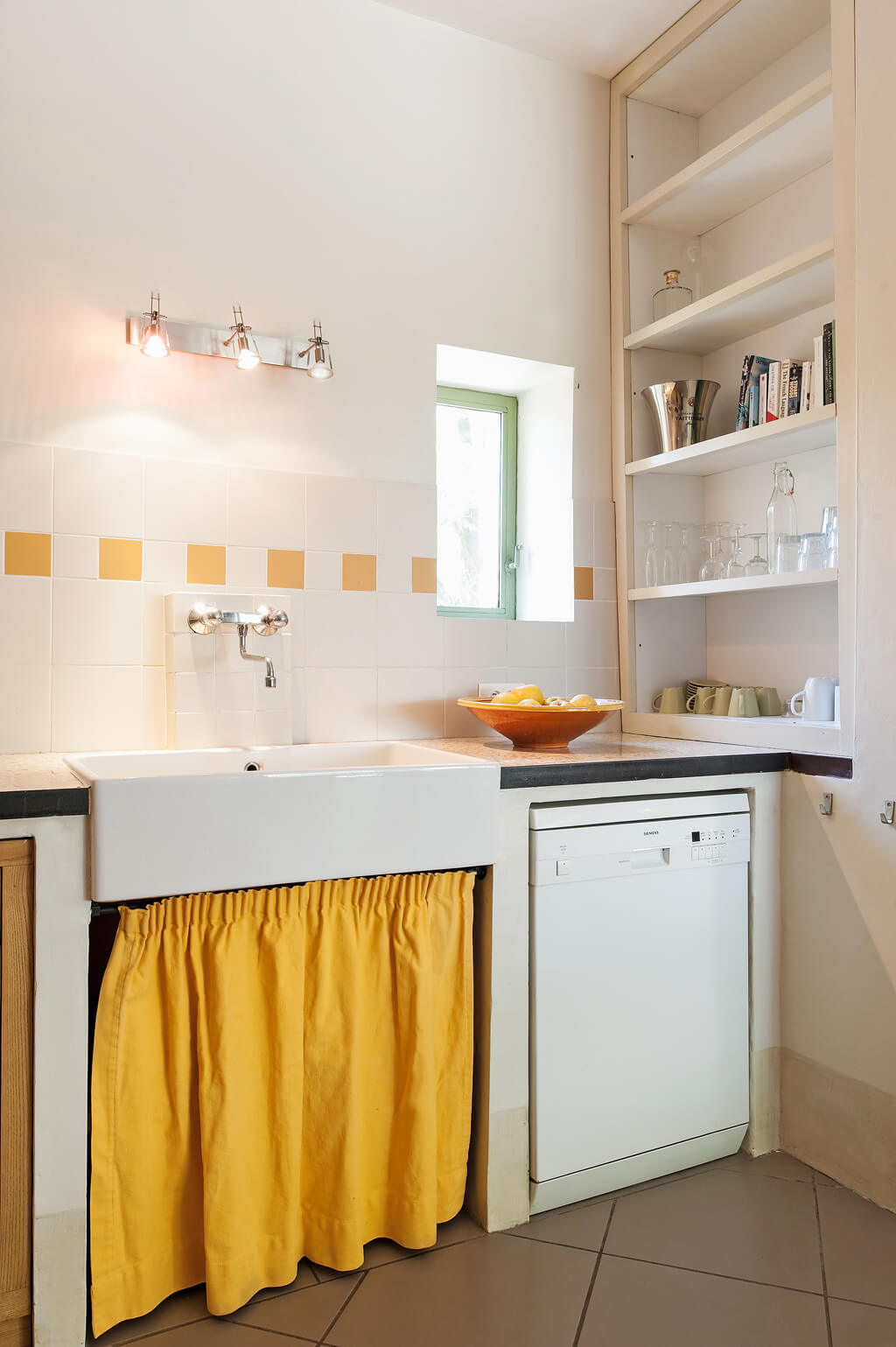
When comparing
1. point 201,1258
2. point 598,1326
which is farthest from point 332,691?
point 598,1326

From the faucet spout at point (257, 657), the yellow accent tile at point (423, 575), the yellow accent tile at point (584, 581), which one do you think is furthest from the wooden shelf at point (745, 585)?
the faucet spout at point (257, 657)

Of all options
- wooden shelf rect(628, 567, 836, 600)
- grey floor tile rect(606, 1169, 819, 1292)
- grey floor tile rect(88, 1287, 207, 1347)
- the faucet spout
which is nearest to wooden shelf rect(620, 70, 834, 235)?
wooden shelf rect(628, 567, 836, 600)

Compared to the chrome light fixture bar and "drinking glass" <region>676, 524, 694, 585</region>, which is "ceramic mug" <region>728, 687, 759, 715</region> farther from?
the chrome light fixture bar

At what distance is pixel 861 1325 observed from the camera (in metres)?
1.46

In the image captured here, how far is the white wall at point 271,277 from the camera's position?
1992 mm

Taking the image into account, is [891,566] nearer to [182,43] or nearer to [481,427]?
[481,427]

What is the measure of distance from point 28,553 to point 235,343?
66 cm

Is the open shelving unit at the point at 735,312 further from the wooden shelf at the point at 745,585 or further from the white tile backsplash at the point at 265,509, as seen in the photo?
the white tile backsplash at the point at 265,509

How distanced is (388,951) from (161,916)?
1.32ft

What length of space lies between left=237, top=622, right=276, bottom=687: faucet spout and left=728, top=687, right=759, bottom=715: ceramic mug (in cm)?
115

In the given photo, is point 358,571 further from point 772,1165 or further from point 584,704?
point 772,1165

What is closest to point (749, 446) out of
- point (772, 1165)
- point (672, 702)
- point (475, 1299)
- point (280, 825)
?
point (672, 702)

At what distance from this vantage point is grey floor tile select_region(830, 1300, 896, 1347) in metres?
1.42

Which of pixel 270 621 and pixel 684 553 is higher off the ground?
pixel 684 553
